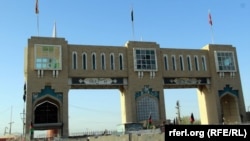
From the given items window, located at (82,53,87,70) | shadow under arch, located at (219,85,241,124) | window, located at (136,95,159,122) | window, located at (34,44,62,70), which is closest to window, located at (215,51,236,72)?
shadow under arch, located at (219,85,241,124)

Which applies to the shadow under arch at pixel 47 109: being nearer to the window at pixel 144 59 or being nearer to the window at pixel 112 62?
the window at pixel 112 62

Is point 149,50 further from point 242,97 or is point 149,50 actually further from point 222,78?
point 242,97

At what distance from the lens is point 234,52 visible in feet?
194

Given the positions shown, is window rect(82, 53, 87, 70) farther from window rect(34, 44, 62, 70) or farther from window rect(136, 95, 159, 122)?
window rect(136, 95, 159, 122)

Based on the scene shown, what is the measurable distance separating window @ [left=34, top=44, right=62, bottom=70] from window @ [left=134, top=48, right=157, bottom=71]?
12.7 m

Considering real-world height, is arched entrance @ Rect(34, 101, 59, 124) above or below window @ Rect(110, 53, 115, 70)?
below

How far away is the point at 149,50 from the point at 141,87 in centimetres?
668

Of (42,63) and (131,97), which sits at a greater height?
(42,63)

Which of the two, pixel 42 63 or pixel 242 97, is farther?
pixel 242 97

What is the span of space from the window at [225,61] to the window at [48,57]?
2845 cm

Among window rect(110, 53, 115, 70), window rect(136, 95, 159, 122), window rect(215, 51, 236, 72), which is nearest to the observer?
window rect(136, 95, 159, 122)

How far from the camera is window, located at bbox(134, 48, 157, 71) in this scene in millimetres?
52000

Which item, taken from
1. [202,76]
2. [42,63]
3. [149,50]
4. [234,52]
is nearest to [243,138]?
[42,63]

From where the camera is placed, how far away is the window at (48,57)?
4694cm
